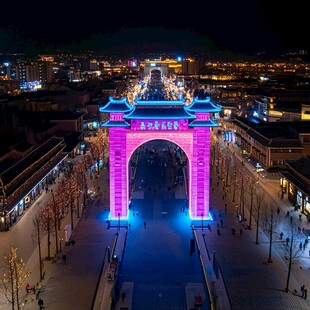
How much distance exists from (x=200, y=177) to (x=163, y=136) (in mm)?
3482

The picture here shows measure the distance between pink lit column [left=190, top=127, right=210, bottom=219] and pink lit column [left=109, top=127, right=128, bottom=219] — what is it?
14.3 ft

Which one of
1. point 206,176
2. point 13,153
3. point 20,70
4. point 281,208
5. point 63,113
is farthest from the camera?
point 20,70

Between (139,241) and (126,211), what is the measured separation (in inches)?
161

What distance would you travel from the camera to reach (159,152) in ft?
181

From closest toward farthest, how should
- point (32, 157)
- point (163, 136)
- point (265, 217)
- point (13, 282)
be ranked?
point (13, 282), point (265, 217), point (163, 136), point (32, 157)

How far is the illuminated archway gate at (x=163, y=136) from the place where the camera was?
30688mm

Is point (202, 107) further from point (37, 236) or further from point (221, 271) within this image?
point (37, 236)

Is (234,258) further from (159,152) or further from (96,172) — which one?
(159,152)

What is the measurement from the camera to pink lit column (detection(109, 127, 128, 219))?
30.8 metres

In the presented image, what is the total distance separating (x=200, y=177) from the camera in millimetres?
31047

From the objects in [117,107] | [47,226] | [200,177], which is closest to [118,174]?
[117,107]

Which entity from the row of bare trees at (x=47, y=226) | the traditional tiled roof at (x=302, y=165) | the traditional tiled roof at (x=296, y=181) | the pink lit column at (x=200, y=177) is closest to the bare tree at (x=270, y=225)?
the traditional tiled roof at (x=296, y=181)

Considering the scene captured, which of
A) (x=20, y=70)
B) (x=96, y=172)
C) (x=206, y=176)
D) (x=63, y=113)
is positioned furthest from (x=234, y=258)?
(x=20, y=70)

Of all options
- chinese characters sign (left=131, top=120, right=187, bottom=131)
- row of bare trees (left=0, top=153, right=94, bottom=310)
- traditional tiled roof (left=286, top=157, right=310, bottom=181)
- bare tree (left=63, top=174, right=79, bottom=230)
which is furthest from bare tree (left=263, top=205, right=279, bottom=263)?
bare tree (left=63, top=174, right=79, bottom=230)
